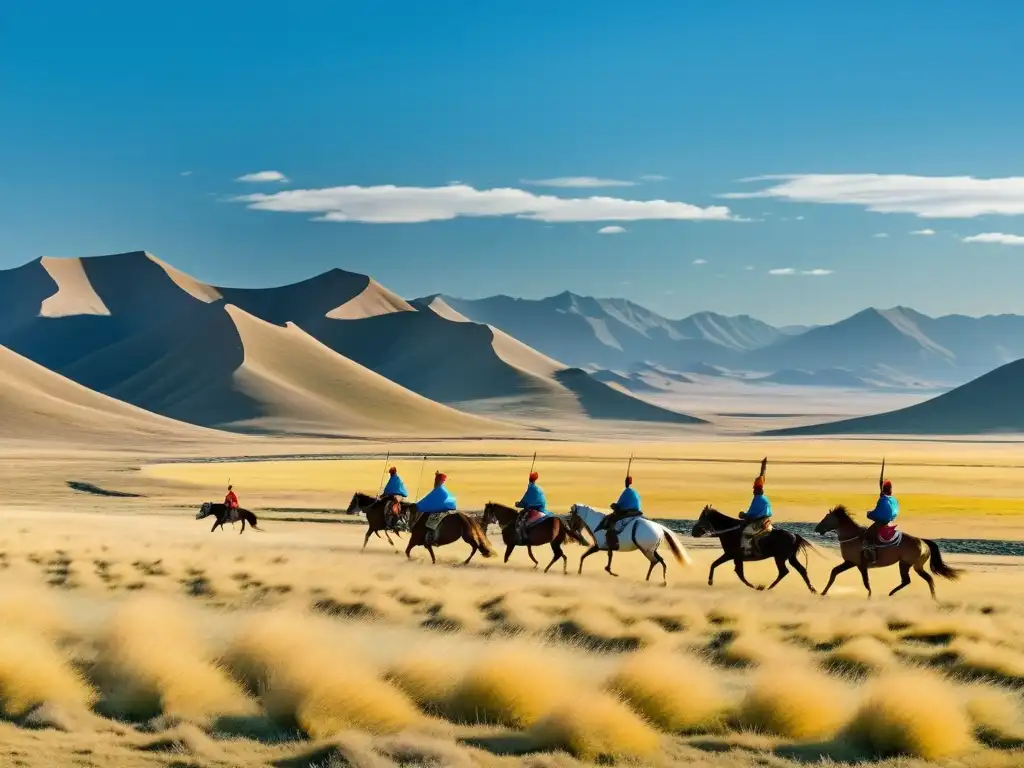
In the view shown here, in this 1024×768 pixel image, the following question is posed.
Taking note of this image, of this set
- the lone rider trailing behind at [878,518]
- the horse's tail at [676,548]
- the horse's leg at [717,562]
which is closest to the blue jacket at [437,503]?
the horse's tail at [676,548]

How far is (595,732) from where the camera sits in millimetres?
11461

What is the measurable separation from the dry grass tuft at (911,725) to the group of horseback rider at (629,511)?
868cm

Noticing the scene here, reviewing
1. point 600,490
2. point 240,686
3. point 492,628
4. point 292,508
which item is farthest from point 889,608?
point 600,490

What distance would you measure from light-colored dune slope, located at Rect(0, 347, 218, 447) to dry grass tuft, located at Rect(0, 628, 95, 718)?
132 m

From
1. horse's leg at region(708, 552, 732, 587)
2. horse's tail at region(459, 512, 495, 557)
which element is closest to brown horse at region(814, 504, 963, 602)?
horse's leg at region(708, 552, 732, 587)

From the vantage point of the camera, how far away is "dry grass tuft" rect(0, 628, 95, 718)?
13.1 meters

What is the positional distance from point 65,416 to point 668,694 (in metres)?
151

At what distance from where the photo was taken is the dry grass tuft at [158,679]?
42.7ft

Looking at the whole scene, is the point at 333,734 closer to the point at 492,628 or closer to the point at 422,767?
the point at 422,767

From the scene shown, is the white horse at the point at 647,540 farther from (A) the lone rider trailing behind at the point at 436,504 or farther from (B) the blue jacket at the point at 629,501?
(A) the lone rider trailing behind at the point at 436,504

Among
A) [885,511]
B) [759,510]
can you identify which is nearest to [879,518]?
[885,511]

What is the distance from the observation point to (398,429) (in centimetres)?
19650

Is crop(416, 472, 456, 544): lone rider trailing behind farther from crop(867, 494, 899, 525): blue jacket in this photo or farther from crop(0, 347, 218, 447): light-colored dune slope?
crop(0, 347, 218, 447): light-colored dune slope

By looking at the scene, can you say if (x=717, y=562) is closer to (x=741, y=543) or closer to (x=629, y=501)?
(x=741, y=543)
